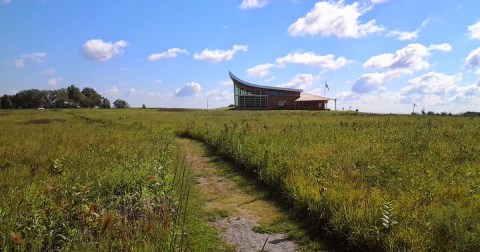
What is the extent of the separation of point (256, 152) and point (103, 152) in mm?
5505

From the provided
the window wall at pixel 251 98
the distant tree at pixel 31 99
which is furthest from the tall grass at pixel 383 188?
the distant tree at pixel 31 99

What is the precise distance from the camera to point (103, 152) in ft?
42.5

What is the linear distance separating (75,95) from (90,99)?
5637 mm

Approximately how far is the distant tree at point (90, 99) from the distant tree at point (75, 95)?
999mm

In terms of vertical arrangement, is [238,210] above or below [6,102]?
below

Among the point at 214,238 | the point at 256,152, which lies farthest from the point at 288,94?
the point at 214,238

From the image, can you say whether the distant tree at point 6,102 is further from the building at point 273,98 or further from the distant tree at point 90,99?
the building at point 273,98

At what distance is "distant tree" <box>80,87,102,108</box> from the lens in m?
127

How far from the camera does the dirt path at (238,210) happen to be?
6314mm

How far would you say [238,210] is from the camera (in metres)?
8.17

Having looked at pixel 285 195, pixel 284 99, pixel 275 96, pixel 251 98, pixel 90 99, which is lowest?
pixel 285 195

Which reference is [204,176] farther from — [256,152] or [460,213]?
[460,213]

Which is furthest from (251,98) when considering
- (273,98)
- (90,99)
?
(90,99)

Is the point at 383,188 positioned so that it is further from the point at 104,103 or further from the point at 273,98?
the point at 104,103
